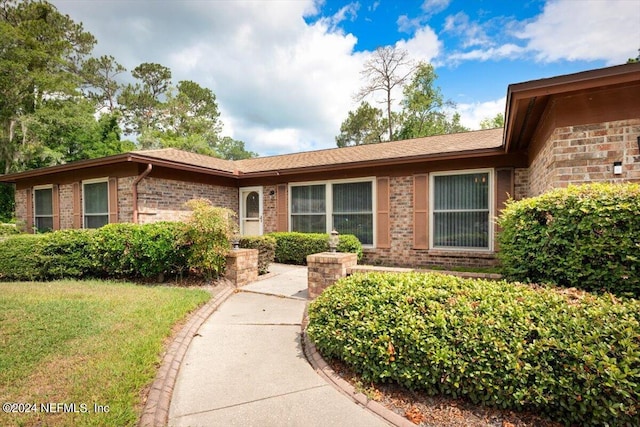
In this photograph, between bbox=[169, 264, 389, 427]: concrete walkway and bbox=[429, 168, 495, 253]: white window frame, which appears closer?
bbox=[169, 264, 389, 427]: concrete walkway

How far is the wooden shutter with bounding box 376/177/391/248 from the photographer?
8.55m

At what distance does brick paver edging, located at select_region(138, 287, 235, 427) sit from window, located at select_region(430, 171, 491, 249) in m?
6.14

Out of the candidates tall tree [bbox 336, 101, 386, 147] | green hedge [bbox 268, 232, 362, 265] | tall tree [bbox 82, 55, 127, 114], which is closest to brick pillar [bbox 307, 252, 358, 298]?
green hedge [bbox 268, 232, 362, 265]

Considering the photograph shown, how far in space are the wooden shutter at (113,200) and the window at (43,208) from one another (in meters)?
4.04

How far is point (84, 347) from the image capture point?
324cm

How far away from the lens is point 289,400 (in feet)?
8.56

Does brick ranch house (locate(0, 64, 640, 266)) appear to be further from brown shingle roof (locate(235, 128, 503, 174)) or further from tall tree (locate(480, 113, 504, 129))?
tall tree (locate(480, 113, 504, 129))

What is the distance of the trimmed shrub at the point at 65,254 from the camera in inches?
257

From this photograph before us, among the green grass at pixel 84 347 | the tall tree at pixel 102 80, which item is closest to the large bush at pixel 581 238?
the green grass at pixel 84 347

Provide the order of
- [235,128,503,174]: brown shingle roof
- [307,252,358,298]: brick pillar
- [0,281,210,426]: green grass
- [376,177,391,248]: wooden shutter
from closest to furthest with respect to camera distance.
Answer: [0,281,210,426]: green grass < [307,252,358,298]: brick pillar < [235,128,503,174]: brown shingle roof < [376,177,391,248]: wooden shutter

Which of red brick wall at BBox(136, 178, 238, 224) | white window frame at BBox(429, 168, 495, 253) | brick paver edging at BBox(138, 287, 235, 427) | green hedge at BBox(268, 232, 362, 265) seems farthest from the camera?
red brick wall at BBox(136, 178, 238, 224)

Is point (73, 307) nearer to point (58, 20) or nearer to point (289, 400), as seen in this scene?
point (289, 400)

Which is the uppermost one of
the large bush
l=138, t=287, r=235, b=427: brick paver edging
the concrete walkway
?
the large bush

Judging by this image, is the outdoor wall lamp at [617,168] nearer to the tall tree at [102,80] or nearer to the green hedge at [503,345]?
the green hedge at [503,345]
